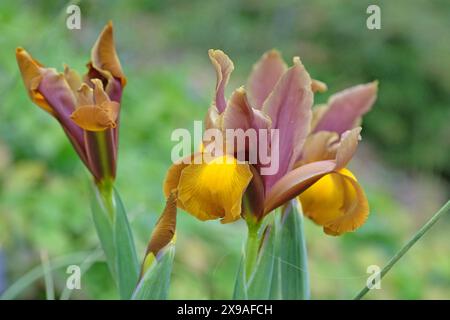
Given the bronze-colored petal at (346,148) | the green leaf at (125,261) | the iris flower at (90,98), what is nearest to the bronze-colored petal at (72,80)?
the iris flower at (90,98)

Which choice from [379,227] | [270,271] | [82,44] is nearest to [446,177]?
[379,227]

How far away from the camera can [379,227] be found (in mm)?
1754

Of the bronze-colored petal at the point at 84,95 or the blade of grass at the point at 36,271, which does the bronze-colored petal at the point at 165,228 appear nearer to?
the bronze-colored petal at the point at 84,95

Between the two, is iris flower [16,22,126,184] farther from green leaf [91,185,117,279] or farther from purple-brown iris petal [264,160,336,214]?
purple-brown iris petal [264,160,336,214]

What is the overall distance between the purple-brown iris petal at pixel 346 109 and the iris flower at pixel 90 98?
0.18 metres

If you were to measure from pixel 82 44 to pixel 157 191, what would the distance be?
0.99 m

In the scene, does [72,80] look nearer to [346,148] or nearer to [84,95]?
[84,95]

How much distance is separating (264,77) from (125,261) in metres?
0.21

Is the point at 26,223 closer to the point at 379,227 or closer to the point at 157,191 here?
the point at 157,191

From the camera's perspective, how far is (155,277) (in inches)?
23.3

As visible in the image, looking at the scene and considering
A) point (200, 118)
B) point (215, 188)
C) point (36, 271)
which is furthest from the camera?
point (200, 118)

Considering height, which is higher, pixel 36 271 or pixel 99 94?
pixel 99 94

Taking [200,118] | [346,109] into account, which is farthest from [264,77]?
[200,118]

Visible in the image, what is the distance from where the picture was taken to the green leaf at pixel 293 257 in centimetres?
64
